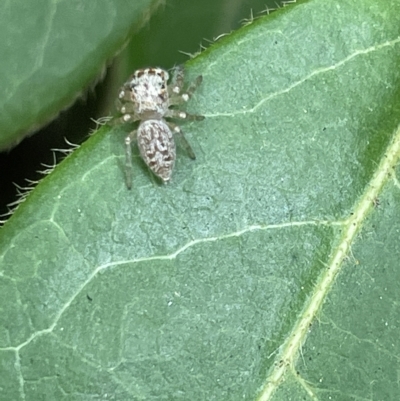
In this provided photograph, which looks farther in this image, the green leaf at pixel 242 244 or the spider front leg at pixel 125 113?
the spider front leg at pixel 125 113

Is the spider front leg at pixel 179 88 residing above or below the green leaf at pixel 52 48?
below

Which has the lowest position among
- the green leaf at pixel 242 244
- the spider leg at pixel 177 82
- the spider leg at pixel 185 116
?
the green leaf at pixel 242 244

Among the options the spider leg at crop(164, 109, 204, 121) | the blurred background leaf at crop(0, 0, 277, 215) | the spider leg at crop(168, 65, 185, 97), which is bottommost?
the spider leg at crop(164, 109, 204, 121)

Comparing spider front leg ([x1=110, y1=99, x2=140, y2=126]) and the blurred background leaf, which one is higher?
the blurred background leaf

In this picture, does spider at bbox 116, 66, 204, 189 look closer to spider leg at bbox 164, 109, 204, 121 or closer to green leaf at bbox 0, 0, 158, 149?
spider leg at bbox 164, 109, 204, 121

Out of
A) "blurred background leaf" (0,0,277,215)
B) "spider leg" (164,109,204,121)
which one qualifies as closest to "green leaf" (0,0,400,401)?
"spider leg" (164,109,204,121)

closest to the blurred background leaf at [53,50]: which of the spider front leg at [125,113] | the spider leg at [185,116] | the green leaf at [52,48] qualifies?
the green leaf at [52,48]

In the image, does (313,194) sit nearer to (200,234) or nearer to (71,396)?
(200,234)

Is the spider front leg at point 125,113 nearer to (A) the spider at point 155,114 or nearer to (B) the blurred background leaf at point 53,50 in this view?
(A) the spider at point 155,114
